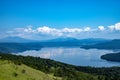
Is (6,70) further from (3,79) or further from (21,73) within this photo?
(3,79)

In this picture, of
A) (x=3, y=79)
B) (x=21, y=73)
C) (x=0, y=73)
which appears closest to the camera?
(x=3, y=79)

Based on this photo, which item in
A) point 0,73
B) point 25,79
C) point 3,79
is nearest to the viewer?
point 3,79

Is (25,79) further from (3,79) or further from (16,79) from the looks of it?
(3,79)

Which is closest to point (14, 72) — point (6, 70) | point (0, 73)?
point (6, 70)

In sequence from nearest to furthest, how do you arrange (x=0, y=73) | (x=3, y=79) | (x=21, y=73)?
(x=3, y=79) → (x=0, y=73) → (x=21, y=73)

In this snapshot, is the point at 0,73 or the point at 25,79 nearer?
the point at 0,73

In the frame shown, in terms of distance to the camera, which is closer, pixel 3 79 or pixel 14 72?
pixel 3 79

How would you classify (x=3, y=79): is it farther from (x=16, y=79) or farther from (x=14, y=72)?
(x=14, y=72)

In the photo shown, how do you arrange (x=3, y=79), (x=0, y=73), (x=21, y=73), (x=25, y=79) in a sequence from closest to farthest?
1. (x=3, y=79)
2. (x=0, y=73)
3. (x=25, y=79)
4. (x=21, y=73)

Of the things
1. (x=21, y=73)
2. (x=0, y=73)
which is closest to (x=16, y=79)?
(x=0, y=73)
